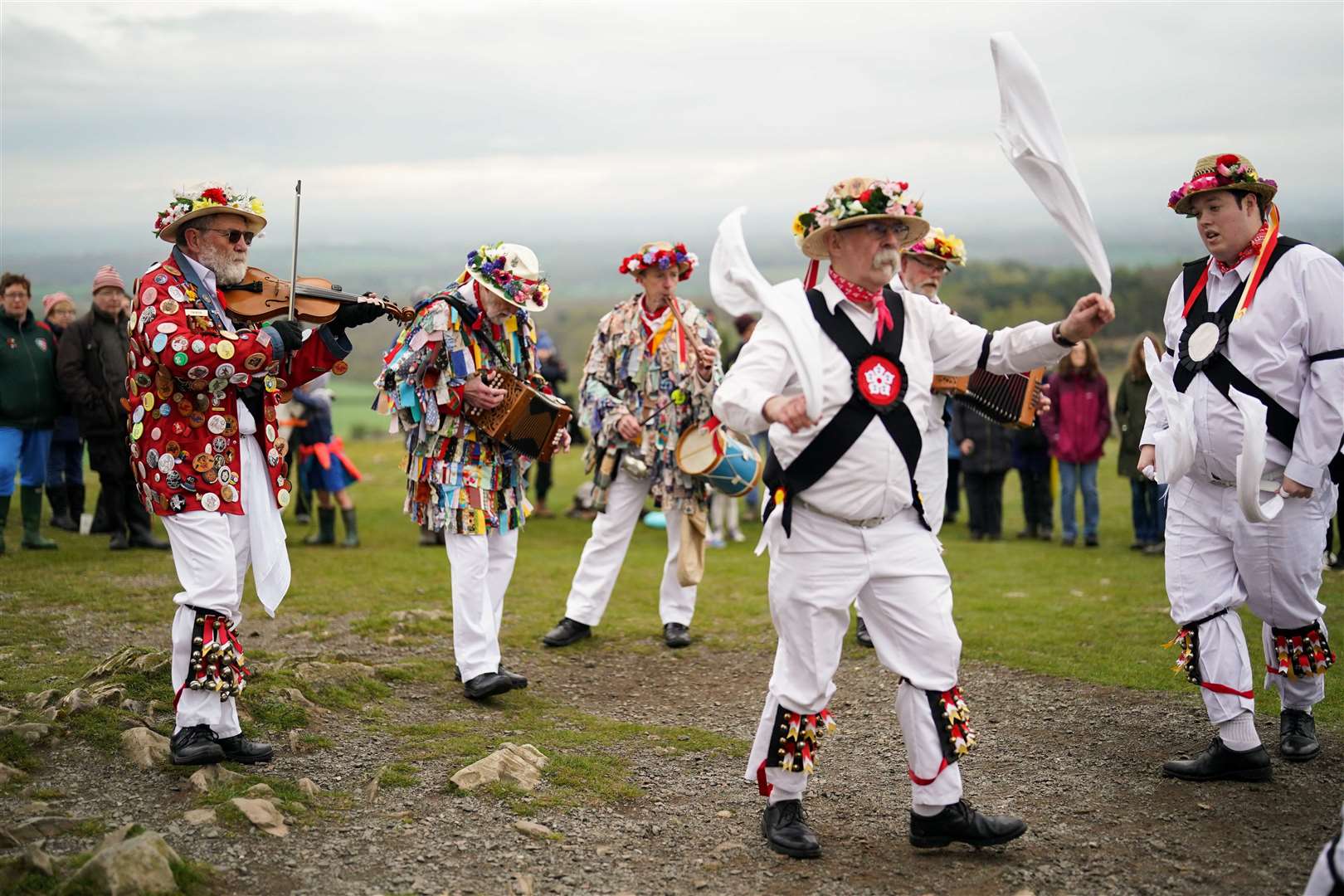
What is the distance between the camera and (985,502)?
1455cm

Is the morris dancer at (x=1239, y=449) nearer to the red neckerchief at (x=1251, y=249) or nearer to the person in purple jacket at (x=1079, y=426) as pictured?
the red neckerchief at (x=1251, y=249)

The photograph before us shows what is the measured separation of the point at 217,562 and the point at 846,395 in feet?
9.50

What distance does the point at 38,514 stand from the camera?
11719 mm

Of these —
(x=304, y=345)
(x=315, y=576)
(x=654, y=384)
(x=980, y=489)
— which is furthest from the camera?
(x=980, y=489)

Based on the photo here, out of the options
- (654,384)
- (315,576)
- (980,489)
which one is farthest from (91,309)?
(980,489)

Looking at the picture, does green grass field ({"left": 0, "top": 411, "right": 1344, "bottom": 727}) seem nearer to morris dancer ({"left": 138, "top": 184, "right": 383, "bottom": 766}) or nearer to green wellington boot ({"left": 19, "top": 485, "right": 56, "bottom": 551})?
green wellington boot ({"left": 19, "top": 485, "right": 56, "bottom": 551})

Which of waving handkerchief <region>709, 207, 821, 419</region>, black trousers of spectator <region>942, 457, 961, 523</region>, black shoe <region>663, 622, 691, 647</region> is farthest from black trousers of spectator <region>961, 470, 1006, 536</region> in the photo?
waving handkerchief <region>709, 207, 821, 419</region>

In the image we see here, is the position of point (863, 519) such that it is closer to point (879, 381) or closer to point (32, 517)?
point (879, 381)

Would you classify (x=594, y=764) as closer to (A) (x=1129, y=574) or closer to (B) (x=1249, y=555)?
(B) (x=1249, y=555)

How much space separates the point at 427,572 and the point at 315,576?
1.01 m

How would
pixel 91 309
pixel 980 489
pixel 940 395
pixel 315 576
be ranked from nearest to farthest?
pixel 940 395
pixel 315 576
pixel 91 309
pixel 980 489

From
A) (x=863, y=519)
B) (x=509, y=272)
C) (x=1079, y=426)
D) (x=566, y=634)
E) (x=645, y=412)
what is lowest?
(x=566, y=634)

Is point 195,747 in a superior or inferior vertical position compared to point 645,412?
inferior

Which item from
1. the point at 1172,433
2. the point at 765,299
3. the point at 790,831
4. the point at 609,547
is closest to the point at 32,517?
the point at 609,547
